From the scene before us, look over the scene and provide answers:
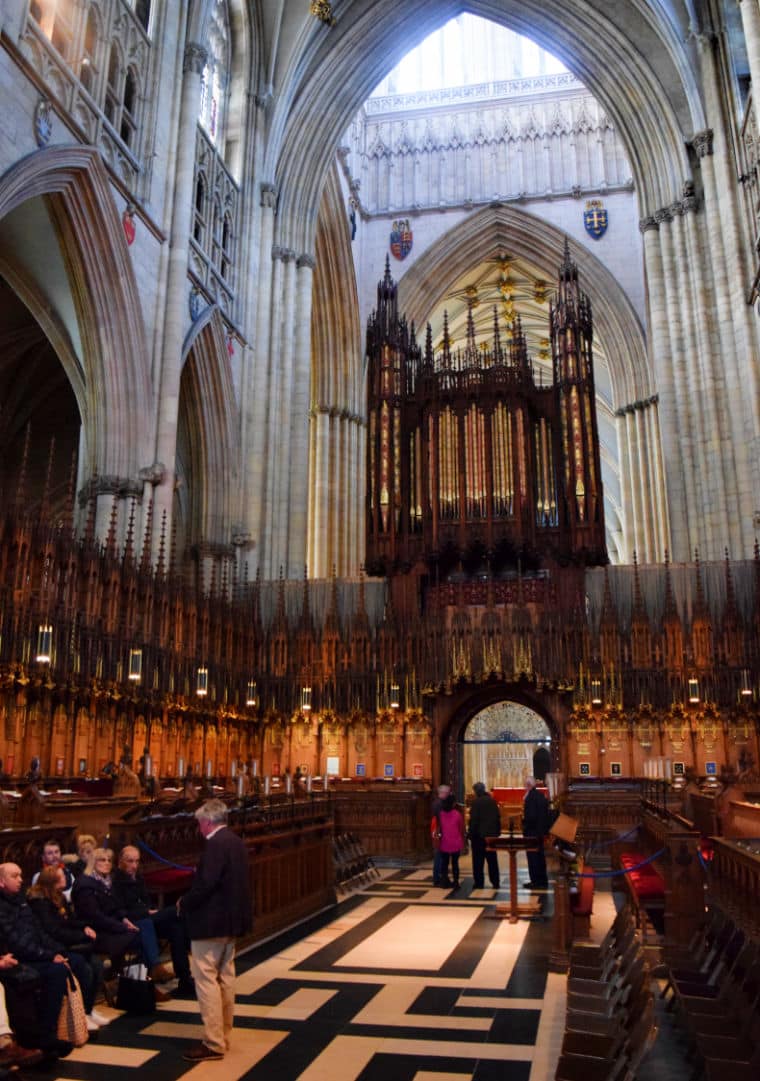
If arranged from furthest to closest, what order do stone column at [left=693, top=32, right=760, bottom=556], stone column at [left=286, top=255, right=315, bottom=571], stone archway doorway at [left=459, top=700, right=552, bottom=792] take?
stone archway doorway at [left=459, top=700, right=552, bottom=792] → stone column at [left=286, top=255, right=315, bottom=571] → stone column at [left=693, top=32, right=760, bottom=556]

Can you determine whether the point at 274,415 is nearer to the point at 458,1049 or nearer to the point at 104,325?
the point at 104,325

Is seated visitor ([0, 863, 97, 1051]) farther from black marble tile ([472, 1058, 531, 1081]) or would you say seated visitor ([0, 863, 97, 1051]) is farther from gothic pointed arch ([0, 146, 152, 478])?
gothic pointed arch ([0, 146, 152, 478])

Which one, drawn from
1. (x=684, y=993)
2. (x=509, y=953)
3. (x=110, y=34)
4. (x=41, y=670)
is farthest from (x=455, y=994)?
(x=110, y=34)

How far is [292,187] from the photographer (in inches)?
869

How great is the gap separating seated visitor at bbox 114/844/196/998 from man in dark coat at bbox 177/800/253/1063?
111 centimetres

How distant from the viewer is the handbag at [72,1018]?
4273mm

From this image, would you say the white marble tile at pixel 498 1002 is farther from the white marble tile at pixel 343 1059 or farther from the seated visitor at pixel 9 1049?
the seated visitor at pixel 9 1049

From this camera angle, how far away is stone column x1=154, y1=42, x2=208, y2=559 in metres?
15.6

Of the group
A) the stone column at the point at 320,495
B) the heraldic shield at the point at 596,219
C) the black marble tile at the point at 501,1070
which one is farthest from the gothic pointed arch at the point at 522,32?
the black marble tile at the point at 501,1070

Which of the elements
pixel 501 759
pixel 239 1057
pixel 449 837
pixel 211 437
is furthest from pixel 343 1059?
pixel 501 759

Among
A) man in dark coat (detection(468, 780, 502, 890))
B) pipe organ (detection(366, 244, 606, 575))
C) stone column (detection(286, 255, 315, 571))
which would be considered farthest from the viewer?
stone column (detection(286, 255, 315, 571))

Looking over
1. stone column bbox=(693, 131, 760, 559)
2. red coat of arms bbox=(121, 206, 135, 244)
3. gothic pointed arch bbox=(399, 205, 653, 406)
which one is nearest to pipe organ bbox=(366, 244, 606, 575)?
stone column bbox=(693, 131, 760, 559)

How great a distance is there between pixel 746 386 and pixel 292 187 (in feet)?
38.5

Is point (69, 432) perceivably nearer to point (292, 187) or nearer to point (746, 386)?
point (292, 187)
